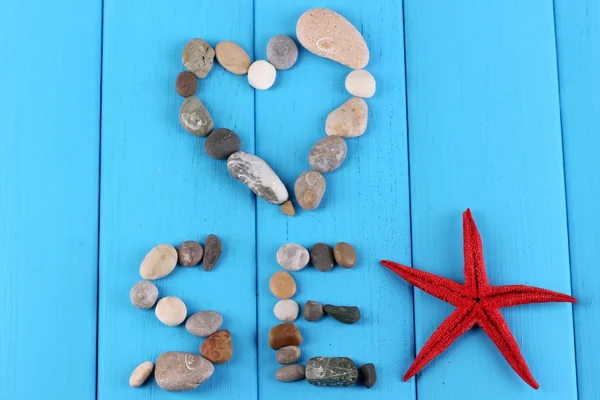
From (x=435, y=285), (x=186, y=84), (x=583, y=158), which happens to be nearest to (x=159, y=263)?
(x=186, y=84)

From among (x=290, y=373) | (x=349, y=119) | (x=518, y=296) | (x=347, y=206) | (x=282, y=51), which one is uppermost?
(x=282, y=51)

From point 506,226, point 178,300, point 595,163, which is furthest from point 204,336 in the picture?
point 595,163

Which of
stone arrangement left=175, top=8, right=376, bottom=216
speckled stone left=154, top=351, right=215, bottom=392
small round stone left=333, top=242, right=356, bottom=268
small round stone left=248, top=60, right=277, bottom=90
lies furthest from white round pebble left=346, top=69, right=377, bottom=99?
speckled stone left=154, top=351, right=215, bottom=392

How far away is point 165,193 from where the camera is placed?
0.93m

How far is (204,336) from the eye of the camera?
88cm

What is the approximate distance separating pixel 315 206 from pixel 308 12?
289 mm

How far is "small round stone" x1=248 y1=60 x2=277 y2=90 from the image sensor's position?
923mm

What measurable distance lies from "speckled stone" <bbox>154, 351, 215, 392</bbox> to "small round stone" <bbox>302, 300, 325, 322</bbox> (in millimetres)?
150

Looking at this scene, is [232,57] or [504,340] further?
[232,57]

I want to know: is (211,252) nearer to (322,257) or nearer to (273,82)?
(322,257)

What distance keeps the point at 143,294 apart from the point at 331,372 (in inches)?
11.2

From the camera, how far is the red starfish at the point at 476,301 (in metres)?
0.83

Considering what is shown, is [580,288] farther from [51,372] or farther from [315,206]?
[51,372]

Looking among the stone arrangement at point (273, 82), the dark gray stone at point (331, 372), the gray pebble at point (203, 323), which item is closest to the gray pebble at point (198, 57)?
the stone arrangement at point (273, 82)
